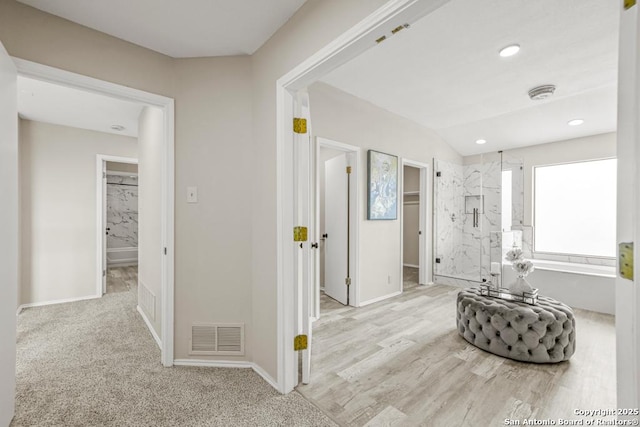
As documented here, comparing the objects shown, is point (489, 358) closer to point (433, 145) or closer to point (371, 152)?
point (371, 152)

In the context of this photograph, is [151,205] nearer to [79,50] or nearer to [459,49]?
[79,50]

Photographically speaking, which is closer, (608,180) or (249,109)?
(249,109)

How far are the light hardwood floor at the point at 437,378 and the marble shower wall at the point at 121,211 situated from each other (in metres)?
6.02

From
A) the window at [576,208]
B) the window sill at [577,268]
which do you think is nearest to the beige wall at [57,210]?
the window sill at [577,268]

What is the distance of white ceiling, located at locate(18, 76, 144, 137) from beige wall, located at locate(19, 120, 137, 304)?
263 mm

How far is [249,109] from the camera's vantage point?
221 centimetres

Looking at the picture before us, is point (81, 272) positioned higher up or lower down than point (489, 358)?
higher up

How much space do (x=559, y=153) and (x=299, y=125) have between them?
15.7ft

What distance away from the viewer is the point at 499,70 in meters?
2.78

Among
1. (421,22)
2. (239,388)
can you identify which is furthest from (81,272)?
(421,22)

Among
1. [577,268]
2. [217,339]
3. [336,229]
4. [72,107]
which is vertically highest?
[72,107]

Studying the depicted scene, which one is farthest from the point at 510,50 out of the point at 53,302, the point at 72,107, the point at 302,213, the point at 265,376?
the point at 53,302

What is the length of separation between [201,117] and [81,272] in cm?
349

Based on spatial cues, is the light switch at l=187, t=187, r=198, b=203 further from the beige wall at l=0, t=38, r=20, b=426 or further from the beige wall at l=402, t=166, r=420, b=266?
the beige wall at l=402, t=166, r=420, b=266
